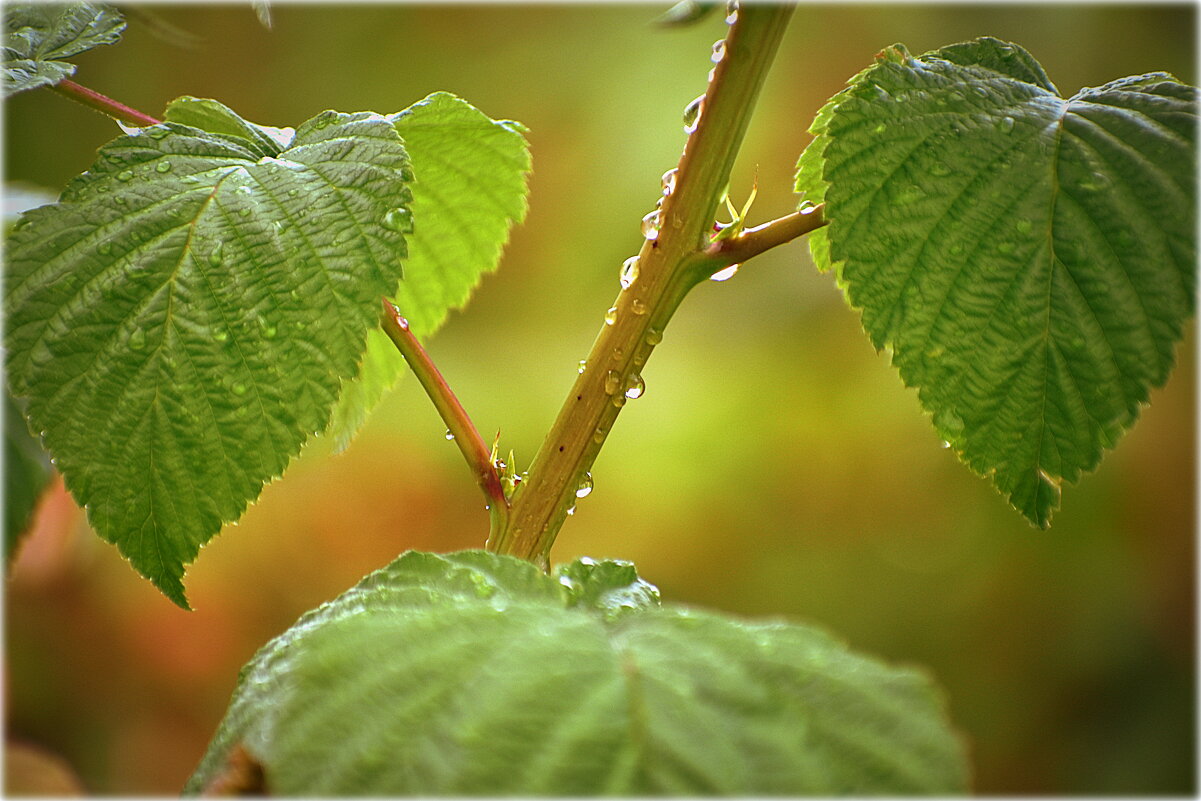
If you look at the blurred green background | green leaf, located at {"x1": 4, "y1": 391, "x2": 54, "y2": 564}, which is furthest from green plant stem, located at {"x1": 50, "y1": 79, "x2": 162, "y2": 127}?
the blurred green background

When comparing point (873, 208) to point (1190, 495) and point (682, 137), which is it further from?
point (1190, 495)

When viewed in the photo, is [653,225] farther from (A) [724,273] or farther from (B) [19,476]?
(B) [19,476]


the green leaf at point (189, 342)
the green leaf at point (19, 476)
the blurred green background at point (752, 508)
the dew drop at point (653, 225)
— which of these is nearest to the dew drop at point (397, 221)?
the green leaf at point (189, 342)

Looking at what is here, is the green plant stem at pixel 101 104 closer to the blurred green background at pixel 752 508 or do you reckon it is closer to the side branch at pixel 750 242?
the side branch at pixel 750 242

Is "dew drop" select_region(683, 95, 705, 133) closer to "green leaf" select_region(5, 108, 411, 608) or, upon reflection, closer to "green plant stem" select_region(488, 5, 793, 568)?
"green plant stem" select_region(488, 5, 793, 568)

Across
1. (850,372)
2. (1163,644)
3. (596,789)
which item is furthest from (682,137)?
(596,789)
